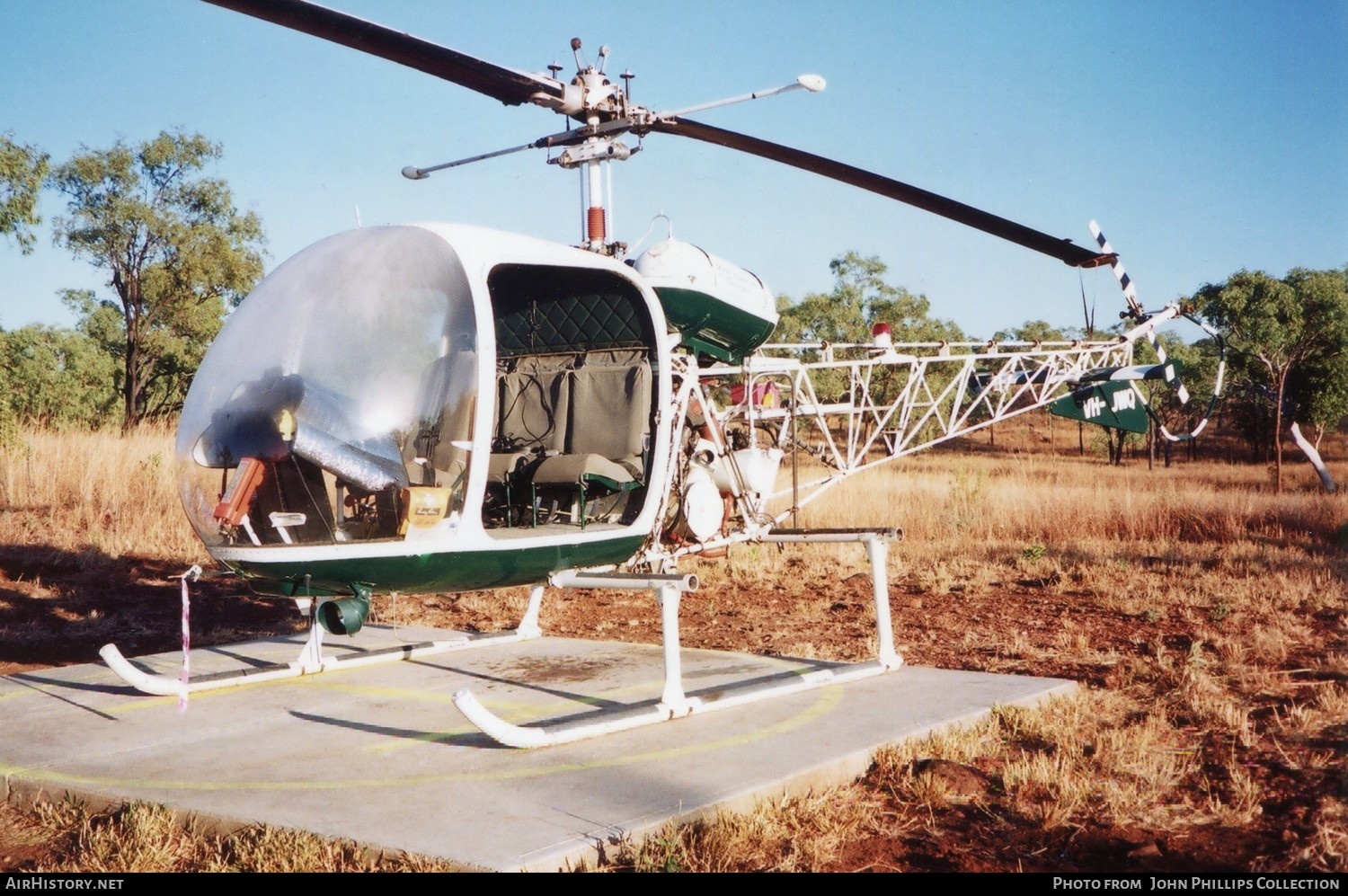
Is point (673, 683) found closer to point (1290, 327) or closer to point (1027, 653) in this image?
point (1027, 653)

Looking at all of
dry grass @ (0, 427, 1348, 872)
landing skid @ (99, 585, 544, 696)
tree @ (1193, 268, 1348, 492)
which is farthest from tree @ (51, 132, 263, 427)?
tree @ (1193, 268, 1348, 492)

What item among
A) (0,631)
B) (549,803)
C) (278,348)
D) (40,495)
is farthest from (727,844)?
(40,495)

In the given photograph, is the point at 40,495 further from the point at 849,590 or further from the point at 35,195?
the point at 849,590

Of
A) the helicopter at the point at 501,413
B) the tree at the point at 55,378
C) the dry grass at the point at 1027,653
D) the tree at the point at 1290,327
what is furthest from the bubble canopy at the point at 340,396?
the tree at the point at 1290,327

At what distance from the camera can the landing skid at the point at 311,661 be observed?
5.73 m

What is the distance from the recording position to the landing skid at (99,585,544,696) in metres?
5.73

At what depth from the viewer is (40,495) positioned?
13.7 metres

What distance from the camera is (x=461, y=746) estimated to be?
4.95 meters

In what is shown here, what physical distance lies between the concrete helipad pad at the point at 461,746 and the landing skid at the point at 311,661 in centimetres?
8

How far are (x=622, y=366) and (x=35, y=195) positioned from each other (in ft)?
42.7

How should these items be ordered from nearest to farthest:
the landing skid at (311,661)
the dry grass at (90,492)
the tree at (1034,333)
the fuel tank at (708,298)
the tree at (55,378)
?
the landing skid at (311,661) < the fuel tank at (708,298) < the dry grass at (90,492) < the tree at (55,378) < the tree at (1034,333)

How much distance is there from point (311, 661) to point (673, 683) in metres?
2.66

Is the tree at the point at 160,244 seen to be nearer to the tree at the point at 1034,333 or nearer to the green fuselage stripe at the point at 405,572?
the green fuselage stripe at the point at 405,572

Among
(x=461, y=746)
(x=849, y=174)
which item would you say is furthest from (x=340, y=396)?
(x=849, y=174)
